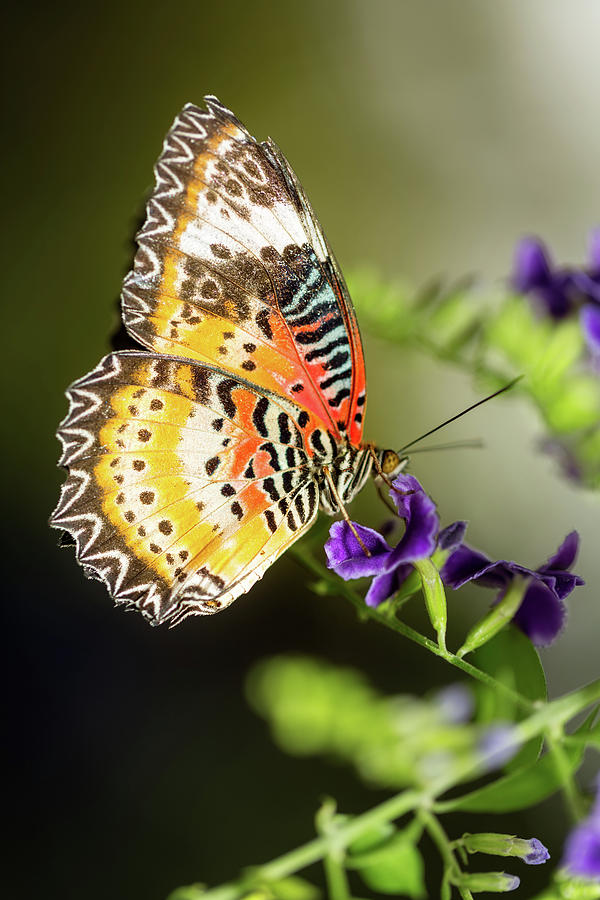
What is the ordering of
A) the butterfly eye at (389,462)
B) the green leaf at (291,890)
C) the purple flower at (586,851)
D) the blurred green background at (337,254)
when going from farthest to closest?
the blurred green background at (337,254) → the butterfly eye at (389,462) → the green leaf at (291,890) → the purple flower at (586,851)

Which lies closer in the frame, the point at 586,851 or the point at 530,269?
the point at 586,851

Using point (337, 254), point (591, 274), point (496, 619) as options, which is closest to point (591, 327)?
point (591, 274)

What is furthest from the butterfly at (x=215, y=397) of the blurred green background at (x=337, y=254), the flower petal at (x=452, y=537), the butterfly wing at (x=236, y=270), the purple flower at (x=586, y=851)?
the blurred green background at (x=337, y=254)

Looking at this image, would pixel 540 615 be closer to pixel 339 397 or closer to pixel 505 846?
pixel 505 846

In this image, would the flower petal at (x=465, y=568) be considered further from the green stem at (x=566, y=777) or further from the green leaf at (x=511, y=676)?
the green stem at (x=566, y=777)

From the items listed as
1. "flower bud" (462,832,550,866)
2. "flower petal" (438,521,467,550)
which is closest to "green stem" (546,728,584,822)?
"flower bud" (462,832,550,866)

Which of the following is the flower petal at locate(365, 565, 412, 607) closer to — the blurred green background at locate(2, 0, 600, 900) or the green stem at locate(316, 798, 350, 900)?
the green stem at locate(316, 798, 350, 900)

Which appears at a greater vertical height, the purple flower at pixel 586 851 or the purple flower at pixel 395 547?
the purple flower at pixel 395 547
